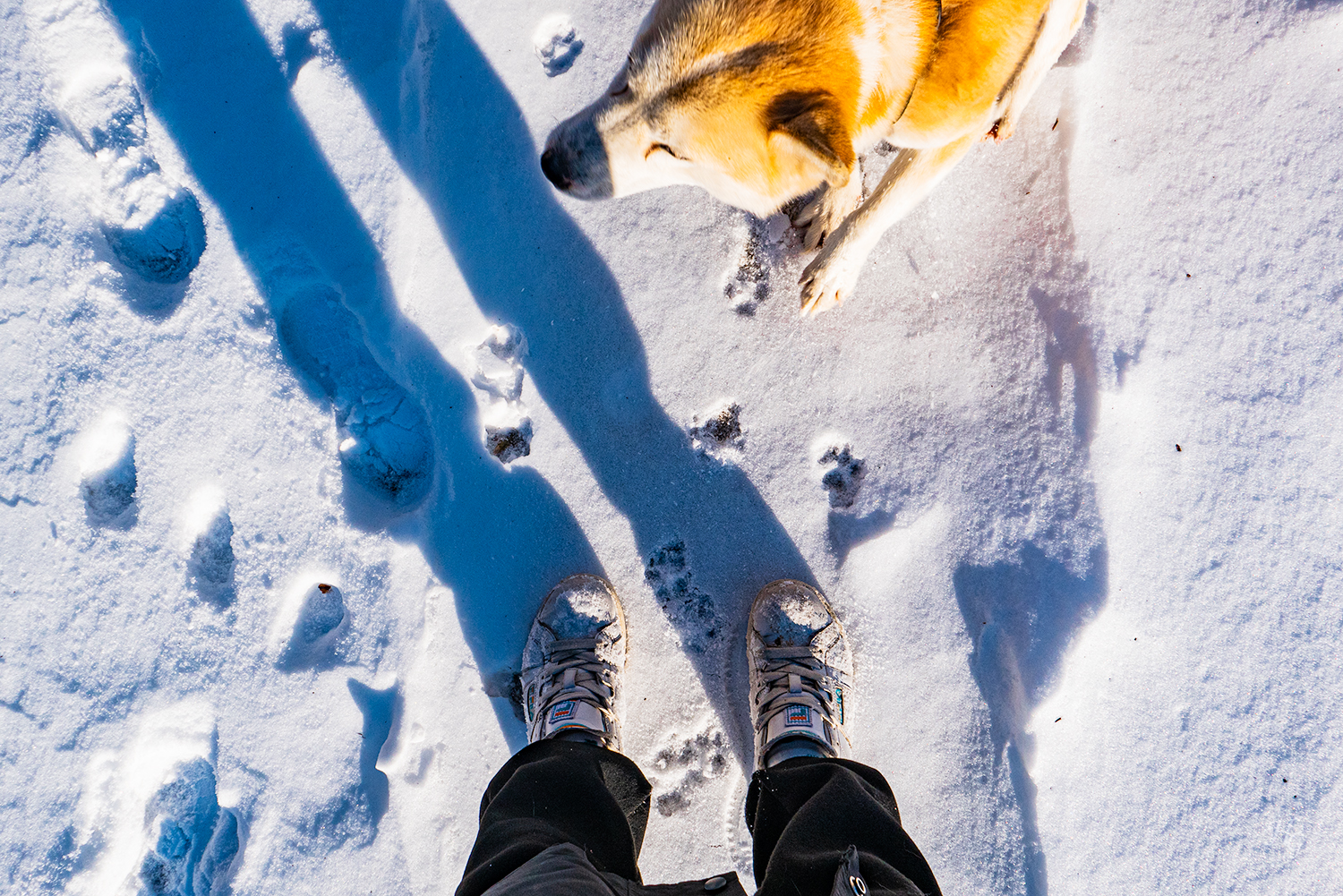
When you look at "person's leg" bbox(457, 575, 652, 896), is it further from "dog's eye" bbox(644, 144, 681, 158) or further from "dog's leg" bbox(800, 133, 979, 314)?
"dog's eye" bbox(644, 144, 681, 158)

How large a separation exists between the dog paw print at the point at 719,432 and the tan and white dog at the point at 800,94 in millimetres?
896

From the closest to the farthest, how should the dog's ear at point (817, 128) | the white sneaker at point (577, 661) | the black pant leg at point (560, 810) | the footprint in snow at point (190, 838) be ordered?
the dog's ear at point (817, 128), the black pant leg at point (560, 810), the footprint in snow at point (190, 838), the white sneaker at point (577, 661)

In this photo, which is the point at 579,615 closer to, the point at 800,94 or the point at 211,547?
the point at 211,547

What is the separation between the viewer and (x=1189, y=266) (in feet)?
8.19

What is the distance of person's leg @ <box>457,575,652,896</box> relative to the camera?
2082 millimetres

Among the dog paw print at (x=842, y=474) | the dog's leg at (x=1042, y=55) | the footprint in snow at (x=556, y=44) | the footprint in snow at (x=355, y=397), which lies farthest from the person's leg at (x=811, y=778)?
the footprint in snow at (x=556, y=44)

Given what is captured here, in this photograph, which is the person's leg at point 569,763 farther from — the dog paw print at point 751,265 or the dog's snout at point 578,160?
the dog's snout at point 578,160

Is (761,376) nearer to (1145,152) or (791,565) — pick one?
(791,565)

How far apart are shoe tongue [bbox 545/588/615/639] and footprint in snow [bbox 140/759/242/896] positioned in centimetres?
132

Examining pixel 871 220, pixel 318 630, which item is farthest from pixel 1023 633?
pixel 318 630

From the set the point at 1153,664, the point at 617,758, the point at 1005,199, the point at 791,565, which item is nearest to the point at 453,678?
the point at 617,758

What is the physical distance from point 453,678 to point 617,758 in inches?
27.6

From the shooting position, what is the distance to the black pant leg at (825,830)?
194 cm

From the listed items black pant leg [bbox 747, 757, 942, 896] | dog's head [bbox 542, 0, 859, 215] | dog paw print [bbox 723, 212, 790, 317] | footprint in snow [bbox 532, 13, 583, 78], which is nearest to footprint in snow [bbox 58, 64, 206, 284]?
footprint in snow [bbox 532, 13, 583, 78]
